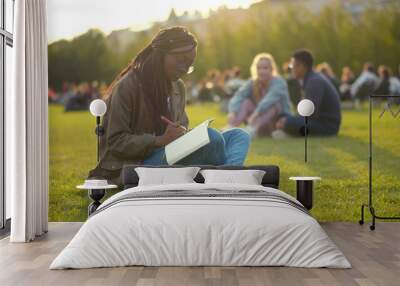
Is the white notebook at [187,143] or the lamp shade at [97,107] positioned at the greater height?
the lamp shade at [97,107]

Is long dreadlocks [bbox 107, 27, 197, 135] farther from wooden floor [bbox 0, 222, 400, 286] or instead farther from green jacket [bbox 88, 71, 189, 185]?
wooden floor [bbox 0, 222, 400, 286]

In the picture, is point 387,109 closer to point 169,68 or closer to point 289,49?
point 289,49

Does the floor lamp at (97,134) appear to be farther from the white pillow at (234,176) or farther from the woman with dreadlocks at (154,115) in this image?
the white pillow at (234,176)

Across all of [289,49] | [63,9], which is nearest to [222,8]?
[289,49]

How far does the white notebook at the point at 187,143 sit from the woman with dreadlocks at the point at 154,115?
6cm

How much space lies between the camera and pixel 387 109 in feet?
27.3

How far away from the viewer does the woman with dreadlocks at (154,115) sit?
8.16m

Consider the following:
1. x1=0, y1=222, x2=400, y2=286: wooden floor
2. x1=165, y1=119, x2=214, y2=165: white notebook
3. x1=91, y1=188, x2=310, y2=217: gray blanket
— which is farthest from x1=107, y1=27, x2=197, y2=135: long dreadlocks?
x1=0, y1=222, x2=400, y2=286: wooden floor

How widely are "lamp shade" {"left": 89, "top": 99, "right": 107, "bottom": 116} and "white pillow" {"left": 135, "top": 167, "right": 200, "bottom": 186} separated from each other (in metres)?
0.96

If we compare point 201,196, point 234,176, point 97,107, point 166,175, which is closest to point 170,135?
point 166,175

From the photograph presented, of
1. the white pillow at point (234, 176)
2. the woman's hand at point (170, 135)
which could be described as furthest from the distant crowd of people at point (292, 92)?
the white pillow at point (234, 176)

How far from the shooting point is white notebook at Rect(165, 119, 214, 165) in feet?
26.6

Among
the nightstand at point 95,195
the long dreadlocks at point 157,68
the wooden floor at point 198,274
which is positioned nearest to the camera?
the wooden floor at point 198,274

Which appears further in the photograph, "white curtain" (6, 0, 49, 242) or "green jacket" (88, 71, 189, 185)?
"green jacket" (88, 71, 189, 185)
